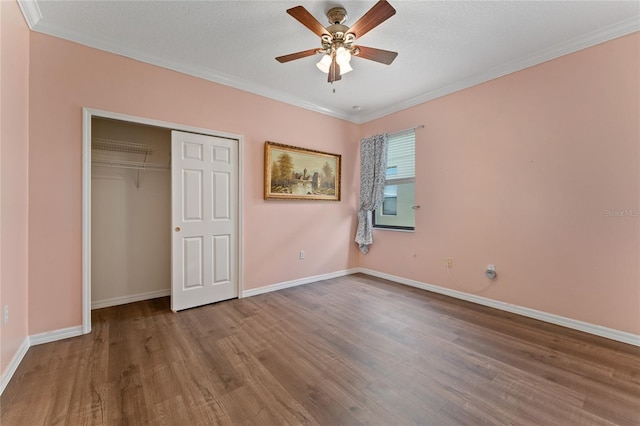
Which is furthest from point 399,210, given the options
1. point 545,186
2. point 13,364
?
point 13,364

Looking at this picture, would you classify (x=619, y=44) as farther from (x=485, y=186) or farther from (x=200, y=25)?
(x=200, y=25)

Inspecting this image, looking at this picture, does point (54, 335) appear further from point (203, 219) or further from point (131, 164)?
point (131, 164)

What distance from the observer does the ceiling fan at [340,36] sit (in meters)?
1.90

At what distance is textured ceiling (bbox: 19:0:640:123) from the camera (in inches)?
82.6

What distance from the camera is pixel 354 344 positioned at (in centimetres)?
226

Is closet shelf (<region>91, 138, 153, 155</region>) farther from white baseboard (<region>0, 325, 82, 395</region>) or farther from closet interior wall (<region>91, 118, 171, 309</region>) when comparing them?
white baseboard (<region>0, 325, 82, 395</region>)

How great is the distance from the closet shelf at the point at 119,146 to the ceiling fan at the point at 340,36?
2149 mm

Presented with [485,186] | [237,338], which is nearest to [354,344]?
[237,338]

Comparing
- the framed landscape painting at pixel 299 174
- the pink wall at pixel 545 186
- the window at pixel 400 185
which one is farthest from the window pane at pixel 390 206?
the framed landscape painting at pixel 299 174

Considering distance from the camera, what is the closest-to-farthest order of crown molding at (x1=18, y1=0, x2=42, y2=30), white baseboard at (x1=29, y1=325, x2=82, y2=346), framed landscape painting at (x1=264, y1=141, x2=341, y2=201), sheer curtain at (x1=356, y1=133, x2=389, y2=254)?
crown molding at (x1=18, y1=0, x2=42, y2=30) → white baseboard at (x1=29, y1=325, x2=82, y2=346) → framed landscape painting at (x1=264, y1=141, x2=341, y2=201) → sheer curtain at (x1=356, y1=133, x2=389, y2=254)

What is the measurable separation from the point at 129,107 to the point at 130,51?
1.81ft

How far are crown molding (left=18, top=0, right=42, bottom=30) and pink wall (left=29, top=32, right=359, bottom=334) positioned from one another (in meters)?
0.12

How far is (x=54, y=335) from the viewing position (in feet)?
7.55

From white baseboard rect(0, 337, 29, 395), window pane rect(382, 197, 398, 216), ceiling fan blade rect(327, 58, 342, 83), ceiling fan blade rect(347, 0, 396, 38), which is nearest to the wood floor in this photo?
white baseboard rect(0, 337, 29, 395)
